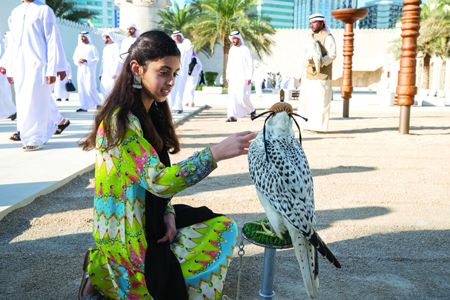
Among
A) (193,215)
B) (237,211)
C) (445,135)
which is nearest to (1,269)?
(193,215)

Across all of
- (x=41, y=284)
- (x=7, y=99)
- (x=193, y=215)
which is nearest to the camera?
(x=193, y=215)

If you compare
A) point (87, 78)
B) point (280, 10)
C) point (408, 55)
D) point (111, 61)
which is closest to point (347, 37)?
point (408, 55)

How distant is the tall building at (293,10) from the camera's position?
126863mm

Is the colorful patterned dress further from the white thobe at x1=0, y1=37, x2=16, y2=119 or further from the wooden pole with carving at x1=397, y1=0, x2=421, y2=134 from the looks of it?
the white thobe at x1=0, y1=37, x2=16, y2=119

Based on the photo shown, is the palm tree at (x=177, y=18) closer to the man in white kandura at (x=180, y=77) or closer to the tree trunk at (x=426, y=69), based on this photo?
the tree trunk at (x=426, y=69)

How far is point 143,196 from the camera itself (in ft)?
5.94

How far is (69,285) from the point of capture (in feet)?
7.59

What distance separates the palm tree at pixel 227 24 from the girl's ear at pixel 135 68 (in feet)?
82.7

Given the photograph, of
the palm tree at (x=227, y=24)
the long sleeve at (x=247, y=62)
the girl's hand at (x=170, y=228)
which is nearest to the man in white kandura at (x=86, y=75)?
the long sleeve at (x=247, y=62)

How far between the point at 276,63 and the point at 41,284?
3891 centimetres

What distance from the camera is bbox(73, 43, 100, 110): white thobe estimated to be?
10961 mm

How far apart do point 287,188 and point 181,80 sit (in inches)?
386

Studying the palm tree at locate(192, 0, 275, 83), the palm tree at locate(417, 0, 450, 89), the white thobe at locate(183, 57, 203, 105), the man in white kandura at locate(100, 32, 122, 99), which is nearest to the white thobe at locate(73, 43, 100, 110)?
the man in white kandura at locate(100, 32, 122, 99)

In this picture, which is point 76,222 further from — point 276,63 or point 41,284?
point 276,63
